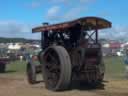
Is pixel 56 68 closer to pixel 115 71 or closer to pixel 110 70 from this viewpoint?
pixel 115 71

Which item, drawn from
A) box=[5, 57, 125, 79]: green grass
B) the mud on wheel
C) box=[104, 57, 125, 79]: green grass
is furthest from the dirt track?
box=[5, 57, 125, 79]: green grass

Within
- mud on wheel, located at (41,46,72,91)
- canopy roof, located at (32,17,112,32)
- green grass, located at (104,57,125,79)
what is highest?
canopy roof, located at (32,17,112,32)

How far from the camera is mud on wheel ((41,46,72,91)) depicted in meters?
14.5

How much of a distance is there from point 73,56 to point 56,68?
82 cm

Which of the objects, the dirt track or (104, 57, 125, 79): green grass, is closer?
the dirt track

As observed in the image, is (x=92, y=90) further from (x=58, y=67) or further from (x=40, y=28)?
(x=40, y=28)

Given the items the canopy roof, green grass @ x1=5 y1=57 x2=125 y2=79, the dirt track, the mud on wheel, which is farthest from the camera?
green grass @ x1=5 y1=57 x2=125 y2=79

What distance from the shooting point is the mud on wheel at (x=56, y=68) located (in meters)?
14.5

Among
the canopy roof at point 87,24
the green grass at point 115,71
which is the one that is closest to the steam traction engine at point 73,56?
the canopy roof at point 87,24

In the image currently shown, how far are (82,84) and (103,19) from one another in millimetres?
2906

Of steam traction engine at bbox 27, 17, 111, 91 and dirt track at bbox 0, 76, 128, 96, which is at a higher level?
steam traction engine at bbox 27, 17, 111, 91

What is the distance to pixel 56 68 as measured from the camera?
15273mm

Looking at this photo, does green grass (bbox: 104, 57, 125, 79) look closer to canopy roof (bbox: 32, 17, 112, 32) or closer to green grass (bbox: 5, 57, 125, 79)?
green grass (bbox: 5, 57, 125, 79)

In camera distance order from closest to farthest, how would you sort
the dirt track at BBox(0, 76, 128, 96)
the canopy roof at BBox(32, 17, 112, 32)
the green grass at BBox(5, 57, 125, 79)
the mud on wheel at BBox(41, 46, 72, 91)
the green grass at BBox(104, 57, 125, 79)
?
the dirt track at BBox(0, 76, 128, 96)
the mud on wheel at BBox(41, 46, 72, 91)
the canopy roof at BBox(32, 17, 112, 32)
the green grass at BBox(104, 57, 125, 79)
the green grass at BBox(5, 57, 125, 79)
